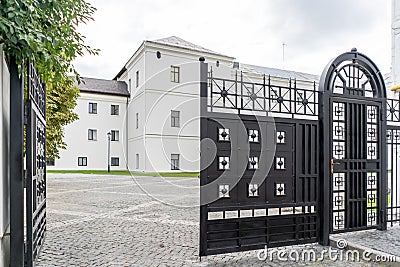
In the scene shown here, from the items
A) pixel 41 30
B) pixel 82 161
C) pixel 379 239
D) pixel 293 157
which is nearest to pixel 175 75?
pixel 293 157

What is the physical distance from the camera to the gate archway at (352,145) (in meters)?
4.86

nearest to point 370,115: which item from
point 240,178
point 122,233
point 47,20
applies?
point 240,178

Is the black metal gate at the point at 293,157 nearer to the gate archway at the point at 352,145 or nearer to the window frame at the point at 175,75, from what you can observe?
the gate archway at the point at 352,145

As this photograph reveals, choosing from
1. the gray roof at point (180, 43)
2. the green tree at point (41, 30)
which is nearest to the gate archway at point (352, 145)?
the green tree at point (41, 30)

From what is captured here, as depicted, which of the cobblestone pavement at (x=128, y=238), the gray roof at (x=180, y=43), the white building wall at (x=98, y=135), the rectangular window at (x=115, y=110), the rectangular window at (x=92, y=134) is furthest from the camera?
the rectangular window at (x=115, y=110)

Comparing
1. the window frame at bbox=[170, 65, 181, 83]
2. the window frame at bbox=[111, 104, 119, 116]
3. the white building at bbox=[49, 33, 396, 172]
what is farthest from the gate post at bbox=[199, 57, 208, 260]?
the window frame at bbox=[111, 104, 119, 116]

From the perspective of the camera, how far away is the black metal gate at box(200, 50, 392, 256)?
411 centimetres

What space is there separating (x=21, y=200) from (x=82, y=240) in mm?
2207

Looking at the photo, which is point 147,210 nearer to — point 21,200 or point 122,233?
point 122,233

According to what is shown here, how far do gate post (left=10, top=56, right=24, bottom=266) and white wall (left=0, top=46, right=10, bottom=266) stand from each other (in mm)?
77

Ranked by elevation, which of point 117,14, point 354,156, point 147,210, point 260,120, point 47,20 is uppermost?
point 117,14

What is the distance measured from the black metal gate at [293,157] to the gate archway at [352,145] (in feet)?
0.05

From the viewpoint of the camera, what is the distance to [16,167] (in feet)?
10.1

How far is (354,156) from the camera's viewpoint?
516 centimetres
